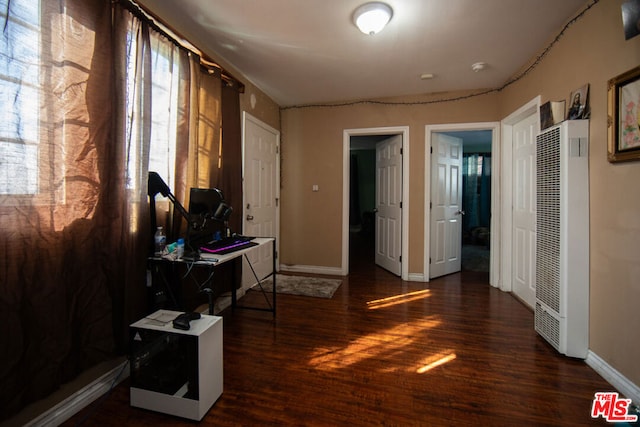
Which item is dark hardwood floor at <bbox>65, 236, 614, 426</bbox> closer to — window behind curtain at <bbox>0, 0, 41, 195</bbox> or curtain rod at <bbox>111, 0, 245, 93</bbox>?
window behind curtain at <bbox>0, 0, 41, 195</bbox>

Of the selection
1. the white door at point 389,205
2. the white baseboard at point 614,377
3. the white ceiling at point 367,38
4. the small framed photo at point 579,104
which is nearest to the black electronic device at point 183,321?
the white ceiling at point 367,38

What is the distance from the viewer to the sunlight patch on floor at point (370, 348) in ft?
6.54

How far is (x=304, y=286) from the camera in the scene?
3631 millimetres

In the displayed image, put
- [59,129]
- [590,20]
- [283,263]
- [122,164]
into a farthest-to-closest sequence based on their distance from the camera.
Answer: [283,263] → [590,20] → [122,164] → [59,129]

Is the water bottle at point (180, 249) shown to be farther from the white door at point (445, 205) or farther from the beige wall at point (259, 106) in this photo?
the white door at point (445, 205)

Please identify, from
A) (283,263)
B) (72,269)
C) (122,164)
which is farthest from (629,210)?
(283,263)

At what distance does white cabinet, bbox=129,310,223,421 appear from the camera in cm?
146

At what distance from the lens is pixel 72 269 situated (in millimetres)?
1436

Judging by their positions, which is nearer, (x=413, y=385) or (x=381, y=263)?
(x=413, y=385)

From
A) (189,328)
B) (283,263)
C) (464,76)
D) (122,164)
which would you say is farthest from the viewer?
(283,263)

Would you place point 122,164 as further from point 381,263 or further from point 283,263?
point 381,263

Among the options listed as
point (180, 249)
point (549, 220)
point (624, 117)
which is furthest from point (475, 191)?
point (180, 249)

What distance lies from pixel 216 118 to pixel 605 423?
11.1 ft

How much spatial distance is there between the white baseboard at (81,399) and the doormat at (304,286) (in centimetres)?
184
